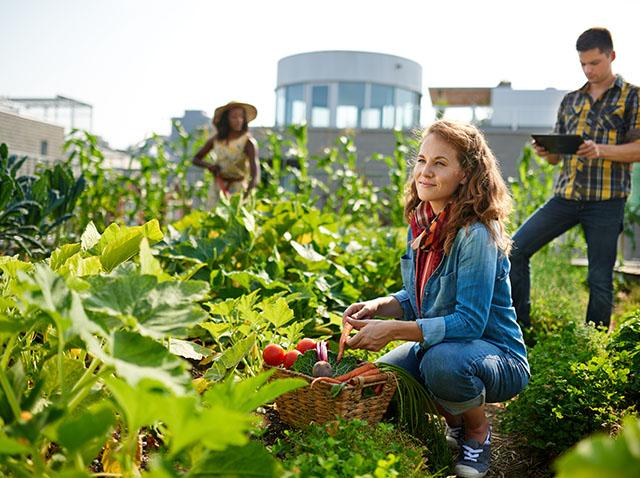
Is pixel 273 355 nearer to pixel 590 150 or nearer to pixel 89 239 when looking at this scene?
pixel 89 239

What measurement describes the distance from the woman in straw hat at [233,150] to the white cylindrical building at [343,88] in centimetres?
1603

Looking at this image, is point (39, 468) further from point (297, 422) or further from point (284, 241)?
point (284, 241)

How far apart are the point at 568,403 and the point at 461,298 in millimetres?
615

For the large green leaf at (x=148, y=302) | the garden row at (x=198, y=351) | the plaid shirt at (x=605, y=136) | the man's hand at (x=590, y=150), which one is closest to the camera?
the garden row at (x=198, y=351)

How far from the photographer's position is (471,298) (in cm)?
212

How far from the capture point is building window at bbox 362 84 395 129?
21906mm

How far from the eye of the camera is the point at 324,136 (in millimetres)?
17453

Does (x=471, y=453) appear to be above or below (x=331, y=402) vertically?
below

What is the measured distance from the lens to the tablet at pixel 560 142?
11.7 ft

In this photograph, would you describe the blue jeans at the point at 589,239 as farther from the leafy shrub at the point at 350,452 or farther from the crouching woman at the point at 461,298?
the leafy shrub at the point at 350,452

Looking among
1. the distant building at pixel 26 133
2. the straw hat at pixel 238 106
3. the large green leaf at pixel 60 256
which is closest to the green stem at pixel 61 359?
the large green leaf at pixel 60 256

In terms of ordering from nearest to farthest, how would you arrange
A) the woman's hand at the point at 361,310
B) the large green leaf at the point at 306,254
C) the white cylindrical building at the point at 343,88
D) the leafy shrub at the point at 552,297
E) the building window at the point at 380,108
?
the woman's hand at the point at 361,310 → the large green leaf at the point at 306,254 → the leafy shrub at the point at 552,297 → the building window at the point at 380,108 → the white cylindrical building at the point at 343,88

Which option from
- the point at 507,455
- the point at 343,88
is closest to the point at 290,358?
the point at 507,455

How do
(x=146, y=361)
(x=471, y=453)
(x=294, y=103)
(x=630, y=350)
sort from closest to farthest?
1. (x=146, y=361)
2. (x=471, y=453)
3. (x=630, y=350)
4. (x=294, y=103)
